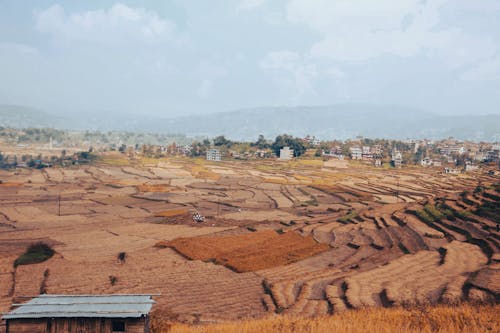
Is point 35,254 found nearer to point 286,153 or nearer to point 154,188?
point 154,188

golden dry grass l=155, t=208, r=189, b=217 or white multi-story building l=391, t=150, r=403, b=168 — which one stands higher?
white multi-story building l=391, t=150, r=403, b=168

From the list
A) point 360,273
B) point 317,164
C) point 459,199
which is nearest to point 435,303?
point 360,273

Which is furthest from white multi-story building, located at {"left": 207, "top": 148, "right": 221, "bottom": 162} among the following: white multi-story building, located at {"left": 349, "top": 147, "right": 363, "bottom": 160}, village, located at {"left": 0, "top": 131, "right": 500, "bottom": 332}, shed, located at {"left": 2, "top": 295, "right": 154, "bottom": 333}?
shed, located at {"left": 2, "top": 295, "right": 154, "bottom": 333}

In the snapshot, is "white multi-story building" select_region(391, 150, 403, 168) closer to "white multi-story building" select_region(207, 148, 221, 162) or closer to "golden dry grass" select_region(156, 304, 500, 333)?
"white multi-story building" select_region(207, 148, 221, 162)

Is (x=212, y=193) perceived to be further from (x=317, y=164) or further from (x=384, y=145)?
(x=384, y=145)

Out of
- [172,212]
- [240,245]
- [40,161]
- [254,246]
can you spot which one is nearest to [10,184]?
[172,212]
